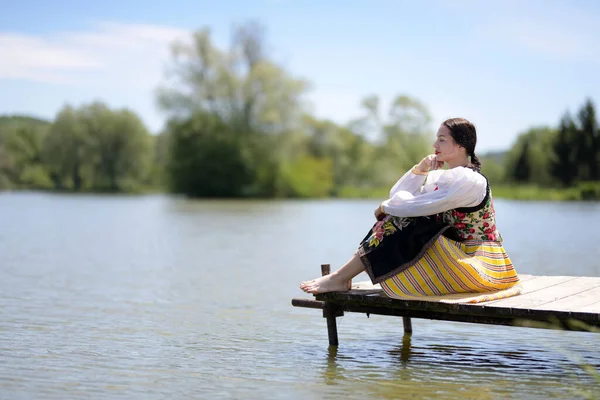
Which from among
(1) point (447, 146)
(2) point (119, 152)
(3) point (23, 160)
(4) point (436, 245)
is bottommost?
(4) point (436, 245)

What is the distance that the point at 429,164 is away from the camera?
6238mm

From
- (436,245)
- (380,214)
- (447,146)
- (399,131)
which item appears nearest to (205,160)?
(399,131)

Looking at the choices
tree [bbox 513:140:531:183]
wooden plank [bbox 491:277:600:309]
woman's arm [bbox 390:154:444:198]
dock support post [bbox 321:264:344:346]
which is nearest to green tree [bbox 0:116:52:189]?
tree [bbox 513:140:531:183]

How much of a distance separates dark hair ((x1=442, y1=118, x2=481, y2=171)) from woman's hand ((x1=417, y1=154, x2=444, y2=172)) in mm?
216

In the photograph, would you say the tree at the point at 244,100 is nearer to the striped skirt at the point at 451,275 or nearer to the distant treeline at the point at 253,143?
the distant treeline at the point at 253,143

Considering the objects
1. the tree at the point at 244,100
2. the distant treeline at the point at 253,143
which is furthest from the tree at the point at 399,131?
the tree at the point at 244,100

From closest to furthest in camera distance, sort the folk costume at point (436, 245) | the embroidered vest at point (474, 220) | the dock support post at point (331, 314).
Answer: the folk costume at point (436, 245)
the embroidered vest at point (474, 220)
the dock support post at point (331, 314)

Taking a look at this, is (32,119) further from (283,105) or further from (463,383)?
(463,383)

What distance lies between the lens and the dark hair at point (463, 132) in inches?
242

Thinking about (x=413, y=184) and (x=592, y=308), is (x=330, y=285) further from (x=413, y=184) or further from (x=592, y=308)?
(x=592, y=308)

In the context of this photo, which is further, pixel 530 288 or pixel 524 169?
pixel 524 169

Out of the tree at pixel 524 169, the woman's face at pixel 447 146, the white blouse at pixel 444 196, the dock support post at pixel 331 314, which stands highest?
the tree at pixel 524 169

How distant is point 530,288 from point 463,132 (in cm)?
139

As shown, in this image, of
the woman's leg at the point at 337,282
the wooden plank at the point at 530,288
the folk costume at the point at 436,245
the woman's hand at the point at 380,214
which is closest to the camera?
the wooden plank at the point at 530,288
